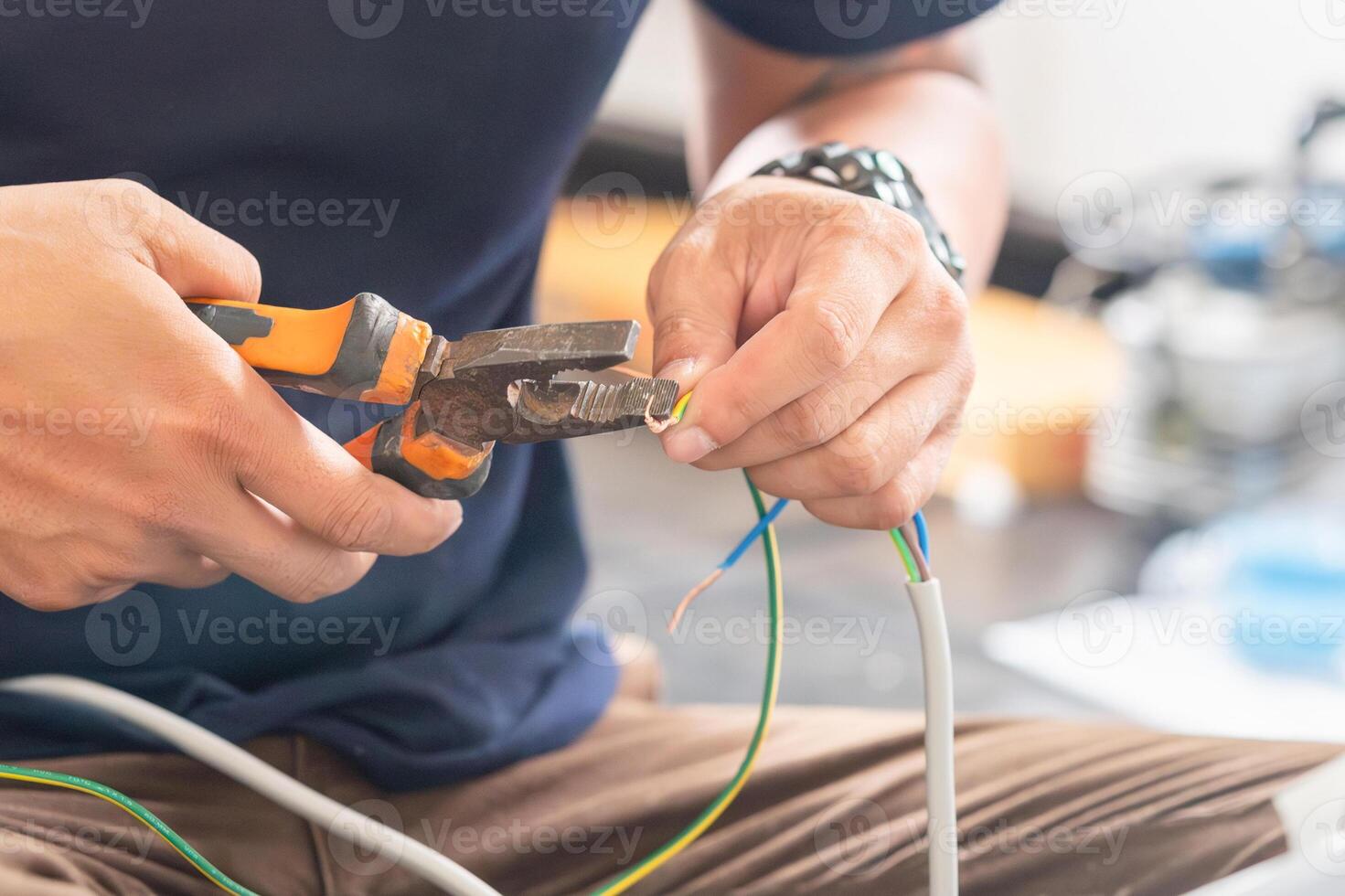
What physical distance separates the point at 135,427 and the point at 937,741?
16.2 inches

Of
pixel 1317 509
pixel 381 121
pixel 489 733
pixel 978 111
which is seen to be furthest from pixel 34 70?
pixel 1317 509

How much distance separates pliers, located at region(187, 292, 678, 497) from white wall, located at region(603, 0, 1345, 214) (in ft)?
6.66

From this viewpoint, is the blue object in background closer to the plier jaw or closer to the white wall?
the white wall

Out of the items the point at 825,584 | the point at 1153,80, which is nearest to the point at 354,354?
the point at 825,584

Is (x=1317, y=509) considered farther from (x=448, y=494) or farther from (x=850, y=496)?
(x=448, y=494)

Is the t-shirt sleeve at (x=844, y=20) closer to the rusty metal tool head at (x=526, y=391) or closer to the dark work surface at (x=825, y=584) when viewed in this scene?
the rusty metal tool head at (x=526, y=391)

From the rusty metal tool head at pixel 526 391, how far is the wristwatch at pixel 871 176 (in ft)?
0.73

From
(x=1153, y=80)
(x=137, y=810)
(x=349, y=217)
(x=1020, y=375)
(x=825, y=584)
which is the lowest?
(x=137, y=810)

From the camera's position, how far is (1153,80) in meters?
2.90

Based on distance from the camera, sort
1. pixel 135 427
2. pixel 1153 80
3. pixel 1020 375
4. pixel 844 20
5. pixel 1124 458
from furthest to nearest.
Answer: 1. pixel 1153 80
2. pixel 1020 375
3. pixel 1124 458
4. pixel 844 20
5. pixel 135 427

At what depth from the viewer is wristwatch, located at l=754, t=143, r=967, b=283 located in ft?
2.19

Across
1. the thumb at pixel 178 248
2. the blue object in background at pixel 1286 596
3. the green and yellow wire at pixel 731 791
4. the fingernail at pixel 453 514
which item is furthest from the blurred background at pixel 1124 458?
the thumb at pixel 178 248

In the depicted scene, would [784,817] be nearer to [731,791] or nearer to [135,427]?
[731,791]

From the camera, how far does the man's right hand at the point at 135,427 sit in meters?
0.48
